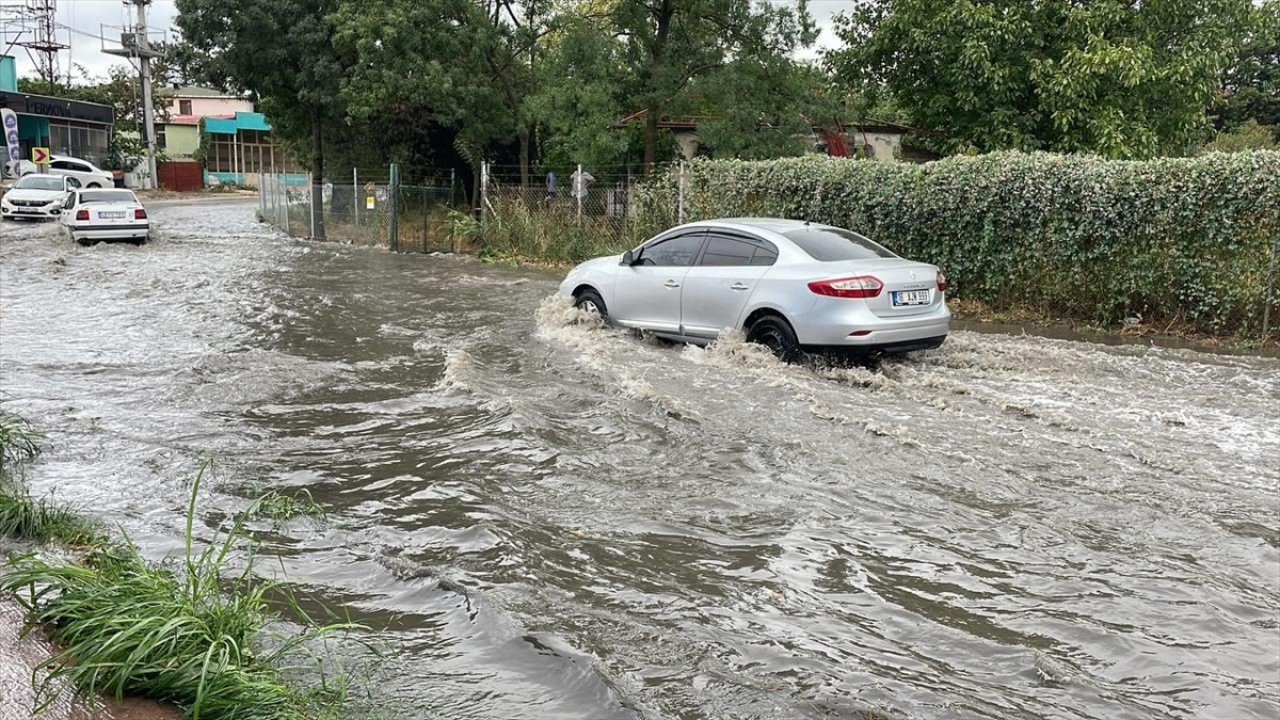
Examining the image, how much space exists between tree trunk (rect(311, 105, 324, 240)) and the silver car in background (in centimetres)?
1862

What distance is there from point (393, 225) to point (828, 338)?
680 inches

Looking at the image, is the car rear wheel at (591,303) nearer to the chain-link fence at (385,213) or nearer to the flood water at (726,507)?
the flood water at (726,507)

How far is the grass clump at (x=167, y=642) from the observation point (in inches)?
122

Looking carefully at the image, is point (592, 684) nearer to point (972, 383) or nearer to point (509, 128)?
point (972, 383)

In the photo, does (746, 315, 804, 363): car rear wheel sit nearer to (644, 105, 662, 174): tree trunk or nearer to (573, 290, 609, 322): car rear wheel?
(573, 290, 609, 322): car rear wheel

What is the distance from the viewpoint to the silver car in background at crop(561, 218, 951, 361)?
931 centimetres

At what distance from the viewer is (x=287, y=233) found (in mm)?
29750

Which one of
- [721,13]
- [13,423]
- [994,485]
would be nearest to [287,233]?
[721,13]

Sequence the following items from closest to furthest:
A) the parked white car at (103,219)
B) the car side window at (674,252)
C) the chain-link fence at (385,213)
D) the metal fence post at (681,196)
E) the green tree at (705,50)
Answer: the car side window at (674,252), the metal fence post at (681,196), the green tree at (705,50), the parked white car at (103,219), the chain-link fence at (385,213)

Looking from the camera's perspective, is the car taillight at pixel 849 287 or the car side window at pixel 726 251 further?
the car side window at pixel 726 251

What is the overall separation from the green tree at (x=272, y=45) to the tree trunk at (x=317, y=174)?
3 centimetres

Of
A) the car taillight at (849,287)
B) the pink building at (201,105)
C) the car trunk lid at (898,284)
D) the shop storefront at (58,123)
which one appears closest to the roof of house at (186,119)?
the pink building at (201,105)

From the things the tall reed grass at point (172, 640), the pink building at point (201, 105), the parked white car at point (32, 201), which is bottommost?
the tall reed grass at point (172, 640)

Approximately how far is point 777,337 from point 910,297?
129cm
